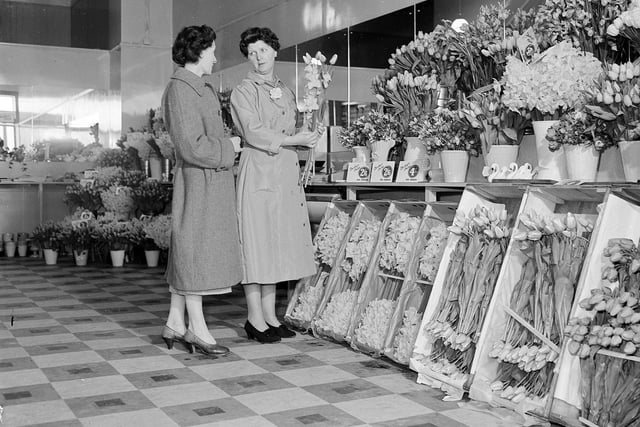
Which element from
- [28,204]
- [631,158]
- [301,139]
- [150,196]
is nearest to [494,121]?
[631,158]

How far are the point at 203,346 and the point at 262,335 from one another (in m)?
0.44

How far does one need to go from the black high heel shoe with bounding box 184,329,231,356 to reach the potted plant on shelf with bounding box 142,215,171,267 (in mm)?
4159

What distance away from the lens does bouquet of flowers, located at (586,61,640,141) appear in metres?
3.01

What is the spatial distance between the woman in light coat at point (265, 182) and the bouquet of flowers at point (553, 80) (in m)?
1.30

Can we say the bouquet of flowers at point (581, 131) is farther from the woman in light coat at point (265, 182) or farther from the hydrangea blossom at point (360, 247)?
the woman in light coat at point (265, 182)

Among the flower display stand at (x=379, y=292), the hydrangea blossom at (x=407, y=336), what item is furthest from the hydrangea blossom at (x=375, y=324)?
the hydrangea blossom at (x=407, y=336)

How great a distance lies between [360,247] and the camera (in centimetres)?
450

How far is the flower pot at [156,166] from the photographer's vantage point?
9.24m

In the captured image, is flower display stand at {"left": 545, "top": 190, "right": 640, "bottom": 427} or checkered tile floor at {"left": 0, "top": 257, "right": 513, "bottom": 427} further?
checkered tile floor at {"left": 0, "top": 257, "right": 513, "bottom": 427}

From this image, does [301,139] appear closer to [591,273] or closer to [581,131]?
[581,131]

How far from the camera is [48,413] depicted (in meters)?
3.23

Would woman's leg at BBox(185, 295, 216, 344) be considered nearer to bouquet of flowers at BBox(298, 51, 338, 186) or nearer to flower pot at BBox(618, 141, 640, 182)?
bouquet of flowers at BBox(298, 51, 338, 186)

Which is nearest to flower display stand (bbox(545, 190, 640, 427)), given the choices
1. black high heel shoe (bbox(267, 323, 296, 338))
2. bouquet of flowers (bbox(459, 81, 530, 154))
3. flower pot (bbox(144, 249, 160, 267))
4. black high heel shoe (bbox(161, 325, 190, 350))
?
bouquet of flowers (bbox(459, 81, 530, 154))

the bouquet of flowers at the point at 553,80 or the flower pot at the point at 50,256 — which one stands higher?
the bouquet of flowers at the point at 553,80
